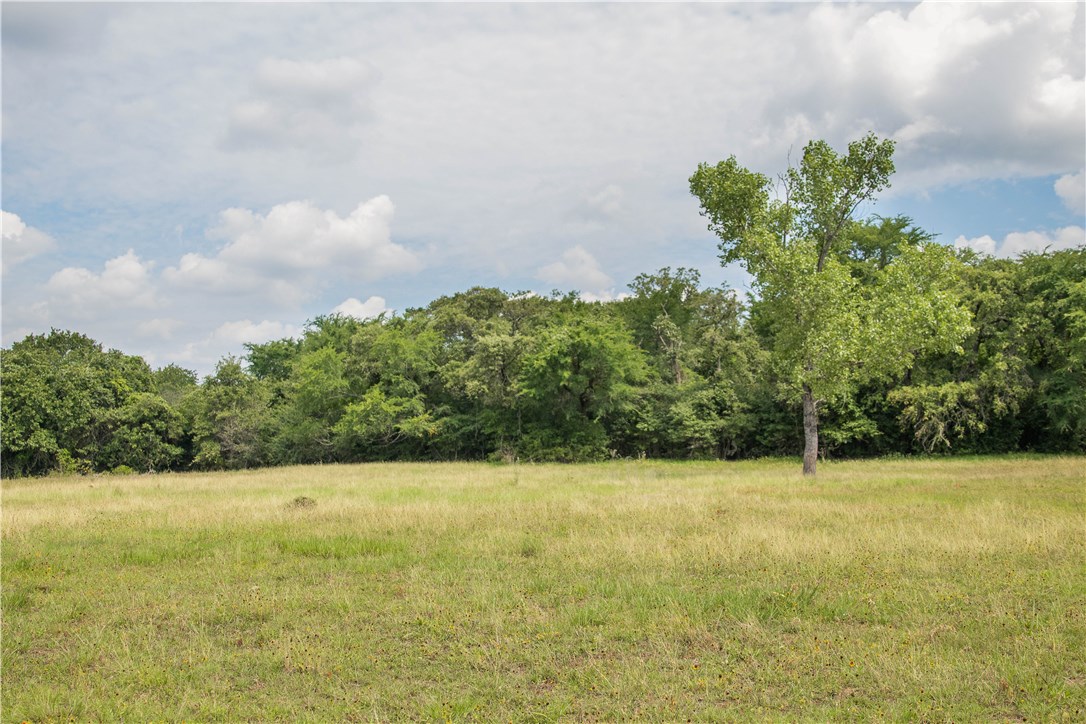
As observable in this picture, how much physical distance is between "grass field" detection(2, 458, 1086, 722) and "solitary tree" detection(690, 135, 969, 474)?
28.3 feet

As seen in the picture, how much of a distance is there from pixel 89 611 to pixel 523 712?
21.8ft

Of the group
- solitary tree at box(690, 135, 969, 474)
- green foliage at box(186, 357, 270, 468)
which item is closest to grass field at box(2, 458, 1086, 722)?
solitary tree at box(690, 135, 969, 474)

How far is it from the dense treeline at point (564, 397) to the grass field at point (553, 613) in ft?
75.5

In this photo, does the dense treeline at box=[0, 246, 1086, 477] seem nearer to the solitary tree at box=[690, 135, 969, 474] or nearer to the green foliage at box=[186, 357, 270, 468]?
the green foliage at box=[186, 357, 270, 468]

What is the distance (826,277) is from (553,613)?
20.2 meters

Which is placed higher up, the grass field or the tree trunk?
the tree trunk

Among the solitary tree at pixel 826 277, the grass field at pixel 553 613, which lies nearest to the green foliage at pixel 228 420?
the grass field at pixel 553 613

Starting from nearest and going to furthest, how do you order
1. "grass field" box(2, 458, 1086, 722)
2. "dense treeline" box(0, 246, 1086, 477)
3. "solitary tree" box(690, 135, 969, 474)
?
"grass field" box(2, 458, 1086, 722) < "solitary tree" box(690, 135, 969, 474) < "dense treeline" box(0, 246, 1086, 477)

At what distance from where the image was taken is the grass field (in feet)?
20.3

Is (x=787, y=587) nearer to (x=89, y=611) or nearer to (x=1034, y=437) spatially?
(x=89, y=611)

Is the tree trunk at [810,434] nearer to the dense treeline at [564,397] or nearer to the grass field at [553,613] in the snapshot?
the dense treeline at [564,397]

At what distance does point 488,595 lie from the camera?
924 cm

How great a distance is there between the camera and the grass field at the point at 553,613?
244 inches

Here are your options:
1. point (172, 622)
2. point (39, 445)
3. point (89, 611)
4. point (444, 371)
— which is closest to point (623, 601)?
point (172, 622)
